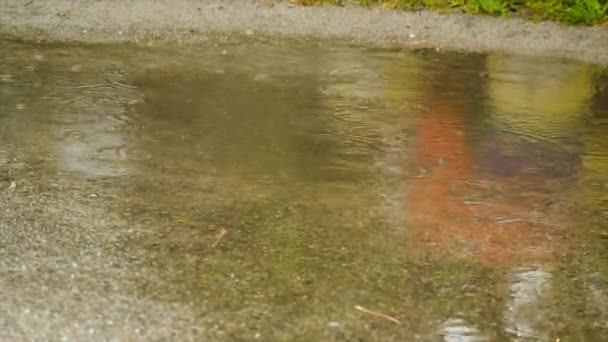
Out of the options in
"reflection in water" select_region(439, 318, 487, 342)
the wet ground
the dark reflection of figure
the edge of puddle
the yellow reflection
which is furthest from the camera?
the edge of puddle

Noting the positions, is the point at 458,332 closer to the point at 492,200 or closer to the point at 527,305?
the point at 527,305

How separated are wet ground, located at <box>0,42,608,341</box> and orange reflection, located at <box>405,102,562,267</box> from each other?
0.5 inches

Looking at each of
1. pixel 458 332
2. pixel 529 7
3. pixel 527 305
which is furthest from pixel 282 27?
pixel 458 332

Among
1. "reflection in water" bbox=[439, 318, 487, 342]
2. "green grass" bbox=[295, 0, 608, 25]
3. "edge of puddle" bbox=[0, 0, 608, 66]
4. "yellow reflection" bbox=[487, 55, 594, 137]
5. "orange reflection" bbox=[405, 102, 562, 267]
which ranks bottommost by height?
"reflection in water" bbox=[439, 318, 487, 342]

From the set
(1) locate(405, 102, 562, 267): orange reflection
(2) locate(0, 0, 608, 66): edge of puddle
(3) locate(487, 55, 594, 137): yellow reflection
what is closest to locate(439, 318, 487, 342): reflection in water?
(1) locate(405, 102, 562, 267): orange reflection

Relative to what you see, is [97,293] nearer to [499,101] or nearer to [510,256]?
[510,256]

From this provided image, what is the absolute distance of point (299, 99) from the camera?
5.94 m

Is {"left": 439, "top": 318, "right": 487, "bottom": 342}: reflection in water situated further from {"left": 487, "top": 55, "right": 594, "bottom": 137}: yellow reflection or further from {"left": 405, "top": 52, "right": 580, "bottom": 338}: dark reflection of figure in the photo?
{"left": 487, "top": 55, "right": 594, "bottom": 137}: yellow reflection

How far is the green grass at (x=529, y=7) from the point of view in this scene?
7.91m

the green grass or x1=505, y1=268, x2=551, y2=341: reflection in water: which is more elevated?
the green grass

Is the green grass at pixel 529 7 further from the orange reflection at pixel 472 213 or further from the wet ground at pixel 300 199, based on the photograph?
the orange reflection at pixel 472 213

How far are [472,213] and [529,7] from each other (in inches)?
169

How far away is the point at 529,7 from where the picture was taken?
27.0 feet

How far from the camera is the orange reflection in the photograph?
4113mm
